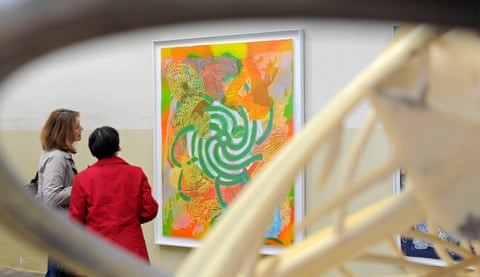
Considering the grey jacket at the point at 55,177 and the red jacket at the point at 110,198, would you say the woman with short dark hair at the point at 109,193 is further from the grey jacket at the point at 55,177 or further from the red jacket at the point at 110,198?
the grey jacket at the point at 55,177

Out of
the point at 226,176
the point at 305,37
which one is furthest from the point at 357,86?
the point at 226,176

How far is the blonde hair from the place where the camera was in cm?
285

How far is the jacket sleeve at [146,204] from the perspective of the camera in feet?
8.99

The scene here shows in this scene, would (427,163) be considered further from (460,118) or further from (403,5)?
(403,5)

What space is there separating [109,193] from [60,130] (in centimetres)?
42

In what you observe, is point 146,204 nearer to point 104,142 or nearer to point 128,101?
point 104,142

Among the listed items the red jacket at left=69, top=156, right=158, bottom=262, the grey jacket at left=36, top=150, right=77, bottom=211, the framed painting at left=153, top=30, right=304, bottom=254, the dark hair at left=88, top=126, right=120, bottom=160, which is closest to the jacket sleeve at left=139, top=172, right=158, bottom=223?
the red jacket at left=69, top=156, right=158, bottom=262

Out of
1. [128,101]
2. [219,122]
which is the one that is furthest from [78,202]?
[128,101]

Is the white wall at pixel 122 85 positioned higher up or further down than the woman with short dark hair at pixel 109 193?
higher up

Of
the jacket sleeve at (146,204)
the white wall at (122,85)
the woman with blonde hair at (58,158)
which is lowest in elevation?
the jacket sleeve at (146,204)

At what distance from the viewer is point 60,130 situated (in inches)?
114

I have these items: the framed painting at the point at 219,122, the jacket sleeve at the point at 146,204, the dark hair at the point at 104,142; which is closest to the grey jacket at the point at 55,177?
the dark hair at the point at 104,142

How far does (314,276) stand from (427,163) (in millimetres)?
217

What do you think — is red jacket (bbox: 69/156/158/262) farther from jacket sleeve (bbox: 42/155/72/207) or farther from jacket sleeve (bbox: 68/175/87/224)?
jacket sleeve (bbox: 42/155/72/207)
